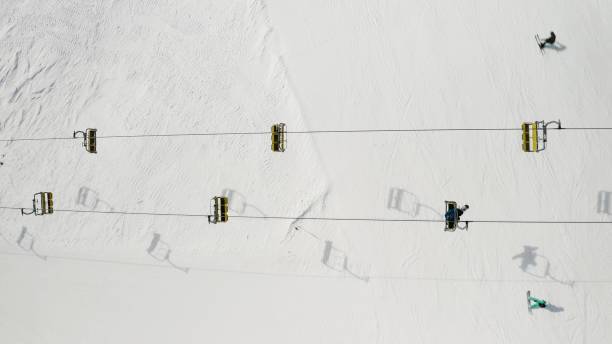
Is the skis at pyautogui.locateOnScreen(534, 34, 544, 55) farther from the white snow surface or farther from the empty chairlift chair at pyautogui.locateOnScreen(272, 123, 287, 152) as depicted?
the empty chairlift chair at pyautogui.locateOnScreen(272, 123, 287, 152)

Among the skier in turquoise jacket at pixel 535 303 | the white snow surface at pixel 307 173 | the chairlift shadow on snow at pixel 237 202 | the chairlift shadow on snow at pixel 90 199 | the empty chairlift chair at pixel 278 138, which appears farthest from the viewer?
the chairlift shadow on snow at pixel 90 199

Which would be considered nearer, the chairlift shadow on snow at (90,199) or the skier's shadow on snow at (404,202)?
the skier's shadow on snow at (404,202)

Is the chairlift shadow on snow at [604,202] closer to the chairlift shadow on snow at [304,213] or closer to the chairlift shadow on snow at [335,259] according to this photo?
the chairlift shadow on snow at [335,259]

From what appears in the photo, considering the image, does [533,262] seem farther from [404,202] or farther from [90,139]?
[90,139]

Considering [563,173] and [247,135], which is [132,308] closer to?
[247,135]

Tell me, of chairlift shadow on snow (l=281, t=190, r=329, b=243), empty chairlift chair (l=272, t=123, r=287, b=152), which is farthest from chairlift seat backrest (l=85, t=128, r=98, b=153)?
chairlift shadow on snow (l=281, t=190, r=329, b=243)

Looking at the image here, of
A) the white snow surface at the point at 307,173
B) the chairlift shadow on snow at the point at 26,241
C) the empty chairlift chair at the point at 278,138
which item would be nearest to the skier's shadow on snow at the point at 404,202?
the white snow surface at the point at 307,173
